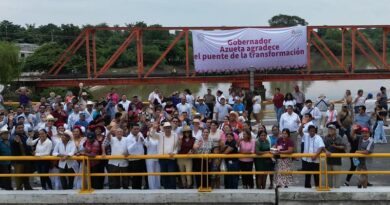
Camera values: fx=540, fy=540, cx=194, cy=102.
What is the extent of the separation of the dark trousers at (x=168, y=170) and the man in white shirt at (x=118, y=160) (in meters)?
0.64

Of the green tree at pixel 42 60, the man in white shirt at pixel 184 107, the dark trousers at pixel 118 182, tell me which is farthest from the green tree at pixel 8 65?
the dark trousers at pixel 118 182

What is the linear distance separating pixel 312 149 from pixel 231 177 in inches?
59.1

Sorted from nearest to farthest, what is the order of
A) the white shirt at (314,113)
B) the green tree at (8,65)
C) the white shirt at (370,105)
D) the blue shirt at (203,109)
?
the white shirt at (314,113) → the blue shirt at (203,109) → the white shirt at (370,105) → the green tree at (8,65)

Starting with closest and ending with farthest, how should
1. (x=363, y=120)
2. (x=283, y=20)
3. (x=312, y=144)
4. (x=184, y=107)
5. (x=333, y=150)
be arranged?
(x=312, y=144) → (x=333, y=150) → (x=363, y=120) → (x=184, y=107) → (x=283, y=20)

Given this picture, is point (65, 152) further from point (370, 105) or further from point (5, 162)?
point (370, 105)

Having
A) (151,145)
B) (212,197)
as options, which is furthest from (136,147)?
(212,197)

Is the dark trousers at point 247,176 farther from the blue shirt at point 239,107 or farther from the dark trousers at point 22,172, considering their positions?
the blue shirt at point 239,107

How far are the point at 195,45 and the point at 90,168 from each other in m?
14.3

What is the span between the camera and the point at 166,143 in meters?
9.41

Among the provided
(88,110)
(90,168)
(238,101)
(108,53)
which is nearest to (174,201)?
(90,168)

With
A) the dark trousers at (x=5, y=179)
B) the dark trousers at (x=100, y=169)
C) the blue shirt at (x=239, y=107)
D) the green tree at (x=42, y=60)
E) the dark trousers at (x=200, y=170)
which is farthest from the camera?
the green tree at (x=42, y=60)

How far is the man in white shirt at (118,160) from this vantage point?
941 centimetres

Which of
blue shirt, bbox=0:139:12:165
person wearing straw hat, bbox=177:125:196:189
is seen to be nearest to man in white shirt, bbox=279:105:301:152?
person wearing straw hat, bbox=177:125:196:189

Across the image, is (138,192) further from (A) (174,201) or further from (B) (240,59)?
(B) (240,59)
